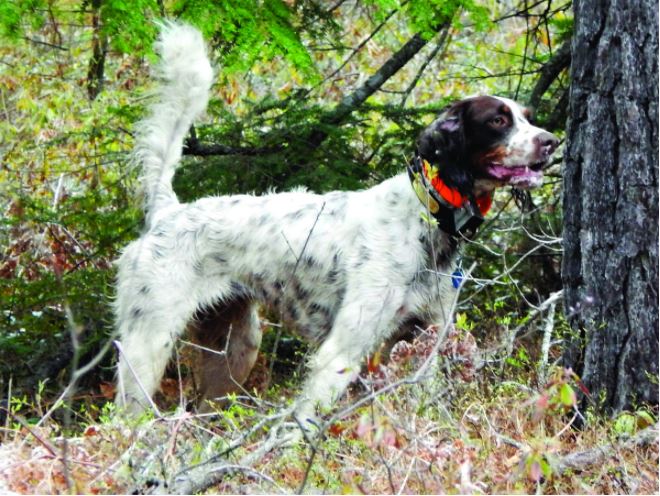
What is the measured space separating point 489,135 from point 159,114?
7.28 ft

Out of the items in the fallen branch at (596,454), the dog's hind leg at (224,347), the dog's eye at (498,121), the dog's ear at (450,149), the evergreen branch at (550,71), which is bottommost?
the dog's hind leg at (224,347)

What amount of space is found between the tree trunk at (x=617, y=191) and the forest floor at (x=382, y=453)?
0.26 m

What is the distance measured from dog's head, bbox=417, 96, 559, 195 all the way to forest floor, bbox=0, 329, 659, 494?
1.39m

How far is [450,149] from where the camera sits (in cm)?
588

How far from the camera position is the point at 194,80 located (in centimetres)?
681

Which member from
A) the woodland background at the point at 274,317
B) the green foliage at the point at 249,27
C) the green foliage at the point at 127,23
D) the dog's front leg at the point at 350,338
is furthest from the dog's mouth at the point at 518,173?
the green foliage at the point at 127,23

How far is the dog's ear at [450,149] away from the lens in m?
5.79

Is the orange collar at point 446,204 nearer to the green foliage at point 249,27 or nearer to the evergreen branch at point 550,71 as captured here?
the green foliage at point 249,27

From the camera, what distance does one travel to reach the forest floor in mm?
3678

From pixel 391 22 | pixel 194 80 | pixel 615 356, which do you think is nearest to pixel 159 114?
pixel 194 80

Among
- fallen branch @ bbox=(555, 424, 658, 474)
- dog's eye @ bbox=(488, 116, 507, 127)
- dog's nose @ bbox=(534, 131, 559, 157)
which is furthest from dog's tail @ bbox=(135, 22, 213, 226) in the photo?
fallen branch @ bbox=(555, 424, 658, 474)

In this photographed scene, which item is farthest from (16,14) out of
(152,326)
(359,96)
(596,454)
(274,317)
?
(596,454)

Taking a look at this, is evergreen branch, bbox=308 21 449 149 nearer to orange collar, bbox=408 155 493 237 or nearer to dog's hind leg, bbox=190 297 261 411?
dog's hind leg, bbox=190 297 261 411

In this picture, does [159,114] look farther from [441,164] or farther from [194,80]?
[441,164]
